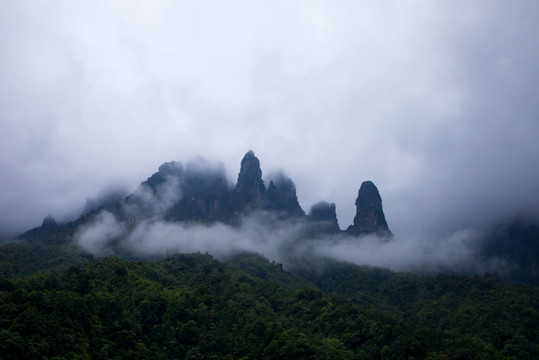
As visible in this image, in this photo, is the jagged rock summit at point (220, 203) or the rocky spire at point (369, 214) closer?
the jagged rock summit at point (220, 203)

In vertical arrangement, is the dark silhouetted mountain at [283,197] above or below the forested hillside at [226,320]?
above

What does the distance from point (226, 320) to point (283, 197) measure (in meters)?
83.1

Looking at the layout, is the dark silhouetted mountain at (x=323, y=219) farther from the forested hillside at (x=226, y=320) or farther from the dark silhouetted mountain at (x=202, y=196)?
the forested hillside at (x=226, y=320)

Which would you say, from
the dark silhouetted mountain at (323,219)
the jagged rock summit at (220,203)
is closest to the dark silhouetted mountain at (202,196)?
the jagged rock summit at (220,203)

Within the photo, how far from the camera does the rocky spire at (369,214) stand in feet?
414

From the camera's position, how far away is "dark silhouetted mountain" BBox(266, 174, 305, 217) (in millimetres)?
130750

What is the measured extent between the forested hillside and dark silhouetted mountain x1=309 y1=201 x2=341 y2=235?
5300 cm

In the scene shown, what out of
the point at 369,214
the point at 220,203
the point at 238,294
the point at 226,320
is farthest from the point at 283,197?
the point at 226,320

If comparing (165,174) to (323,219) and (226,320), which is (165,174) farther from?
(226,320)

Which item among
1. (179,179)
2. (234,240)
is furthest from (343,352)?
(179,179)

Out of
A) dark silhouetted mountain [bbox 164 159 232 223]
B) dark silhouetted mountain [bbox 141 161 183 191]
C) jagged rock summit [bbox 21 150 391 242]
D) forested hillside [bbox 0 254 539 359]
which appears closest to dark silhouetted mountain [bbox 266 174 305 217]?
jagged rock summit [bbox 21 150 391 242]

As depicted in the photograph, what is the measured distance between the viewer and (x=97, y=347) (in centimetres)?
4091

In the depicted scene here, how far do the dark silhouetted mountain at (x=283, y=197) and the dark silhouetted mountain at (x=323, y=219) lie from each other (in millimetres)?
5116

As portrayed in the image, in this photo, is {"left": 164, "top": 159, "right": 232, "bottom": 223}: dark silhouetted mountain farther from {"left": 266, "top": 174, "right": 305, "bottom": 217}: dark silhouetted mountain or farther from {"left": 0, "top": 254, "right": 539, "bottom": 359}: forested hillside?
{"left": 0, "top": 254, "right": 539, "bottom": 359}: forested hillside
